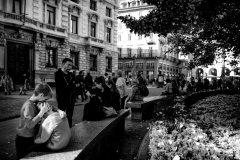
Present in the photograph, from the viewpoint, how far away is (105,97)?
15.2 feet

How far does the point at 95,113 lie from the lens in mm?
4172

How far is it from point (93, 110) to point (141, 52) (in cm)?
4680

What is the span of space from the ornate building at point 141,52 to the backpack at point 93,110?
140 feet

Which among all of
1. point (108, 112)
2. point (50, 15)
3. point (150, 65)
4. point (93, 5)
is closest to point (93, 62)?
point (93, 5)

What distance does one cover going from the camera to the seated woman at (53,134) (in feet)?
7.87

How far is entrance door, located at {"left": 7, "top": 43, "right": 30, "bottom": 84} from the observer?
18.4 meters

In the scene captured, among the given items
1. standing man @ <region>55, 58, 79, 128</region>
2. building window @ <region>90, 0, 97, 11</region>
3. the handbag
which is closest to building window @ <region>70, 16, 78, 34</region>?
building window @ <region>90, 0, 97, 11</region>

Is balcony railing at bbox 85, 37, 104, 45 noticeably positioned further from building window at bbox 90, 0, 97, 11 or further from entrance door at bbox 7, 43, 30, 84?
entrance door at bbox 7, 43, 30, 84

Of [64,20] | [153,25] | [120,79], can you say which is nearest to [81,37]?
[64,20]

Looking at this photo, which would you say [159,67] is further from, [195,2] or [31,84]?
[195,2]

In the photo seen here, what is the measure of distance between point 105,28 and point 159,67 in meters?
22.8

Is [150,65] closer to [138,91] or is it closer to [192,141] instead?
[138,91]

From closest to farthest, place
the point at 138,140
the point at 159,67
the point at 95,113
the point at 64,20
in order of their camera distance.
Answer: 1. the point at 95,113
2. the point at 138,140
3. the point at 64,20
4. the point at 159,67

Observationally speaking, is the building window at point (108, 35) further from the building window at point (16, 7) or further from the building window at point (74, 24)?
the building window at point (16, 7)
